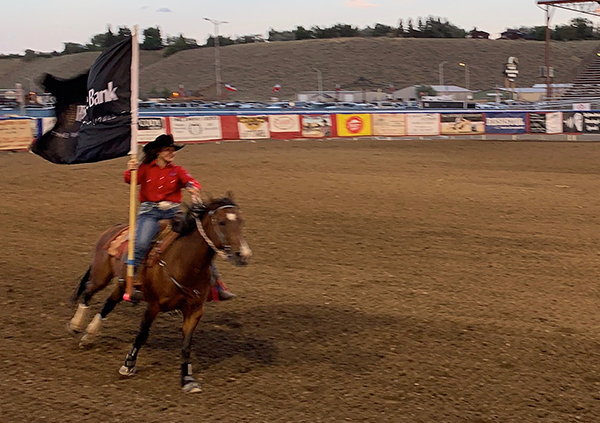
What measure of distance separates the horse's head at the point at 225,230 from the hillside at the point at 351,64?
278 ft

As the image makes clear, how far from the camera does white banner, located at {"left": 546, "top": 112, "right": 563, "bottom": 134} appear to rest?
32.4 meters

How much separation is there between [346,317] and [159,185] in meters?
2.70

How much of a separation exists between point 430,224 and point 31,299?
7309 mm

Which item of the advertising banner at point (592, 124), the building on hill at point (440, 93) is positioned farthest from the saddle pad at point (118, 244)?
the building on hill at point (440, 93)

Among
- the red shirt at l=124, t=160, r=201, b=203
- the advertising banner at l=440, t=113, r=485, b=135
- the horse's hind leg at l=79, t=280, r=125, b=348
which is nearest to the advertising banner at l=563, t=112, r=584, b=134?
the advertising banner at l=440, t=113, r=485, b=135

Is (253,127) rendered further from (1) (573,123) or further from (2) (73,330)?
(2) (73,330)

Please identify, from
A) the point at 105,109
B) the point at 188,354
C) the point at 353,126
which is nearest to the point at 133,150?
the point at 105,109

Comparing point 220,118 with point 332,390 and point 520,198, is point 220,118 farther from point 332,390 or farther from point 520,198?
point 332,390

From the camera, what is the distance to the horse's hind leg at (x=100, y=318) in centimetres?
667

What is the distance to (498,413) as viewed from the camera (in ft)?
18.0

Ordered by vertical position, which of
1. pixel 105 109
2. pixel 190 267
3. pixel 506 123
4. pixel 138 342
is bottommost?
pixel 138 342

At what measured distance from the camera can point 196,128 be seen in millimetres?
30141

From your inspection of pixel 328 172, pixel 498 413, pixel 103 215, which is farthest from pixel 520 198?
pixel 498 413

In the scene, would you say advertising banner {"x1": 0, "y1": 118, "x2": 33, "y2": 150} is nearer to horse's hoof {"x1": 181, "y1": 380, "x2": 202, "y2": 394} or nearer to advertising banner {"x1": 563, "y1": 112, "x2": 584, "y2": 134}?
horse's hoof {"x1": 181, "y1": 380, "x2": 202, "y2": 394}
